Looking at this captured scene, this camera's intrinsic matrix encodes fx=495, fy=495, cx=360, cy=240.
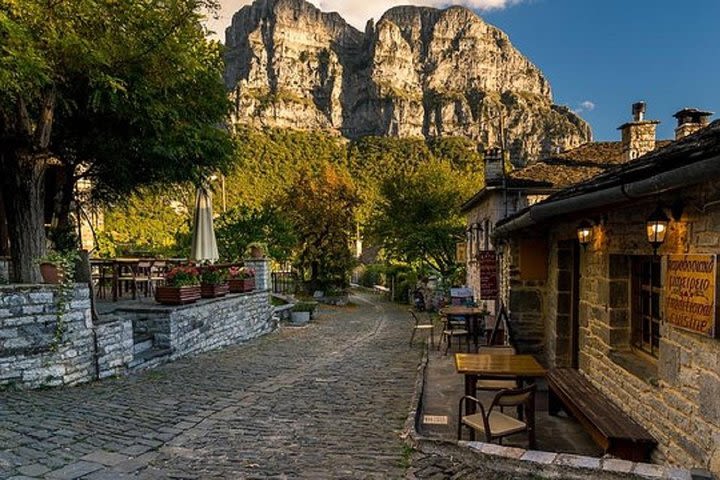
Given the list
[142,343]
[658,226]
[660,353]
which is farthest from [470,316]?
[658,226]

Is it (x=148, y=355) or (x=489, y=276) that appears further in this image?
(x=489, y=276)

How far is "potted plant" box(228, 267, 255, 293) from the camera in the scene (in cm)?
1216

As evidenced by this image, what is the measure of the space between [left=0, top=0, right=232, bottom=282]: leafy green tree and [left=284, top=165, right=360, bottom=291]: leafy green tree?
1559cm

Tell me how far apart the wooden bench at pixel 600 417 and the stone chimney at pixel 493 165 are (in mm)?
8933

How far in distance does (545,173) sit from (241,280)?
8841 mm

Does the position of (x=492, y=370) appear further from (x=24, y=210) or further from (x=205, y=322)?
(x=24, y=210)

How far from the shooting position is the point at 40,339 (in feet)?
20.4

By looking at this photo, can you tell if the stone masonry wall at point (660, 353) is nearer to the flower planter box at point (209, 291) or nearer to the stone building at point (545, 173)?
the stone building at point (545, 173)

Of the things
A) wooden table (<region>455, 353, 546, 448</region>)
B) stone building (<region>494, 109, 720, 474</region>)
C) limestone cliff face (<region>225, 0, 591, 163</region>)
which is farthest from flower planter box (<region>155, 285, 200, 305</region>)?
limestone cliff face (<region>225, 0, 591, 163</region>)

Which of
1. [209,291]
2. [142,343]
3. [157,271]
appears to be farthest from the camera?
[157,271]

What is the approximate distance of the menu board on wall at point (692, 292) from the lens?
3092 mm

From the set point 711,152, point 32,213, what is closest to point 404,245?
point 32,213

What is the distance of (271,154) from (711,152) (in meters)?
47.2

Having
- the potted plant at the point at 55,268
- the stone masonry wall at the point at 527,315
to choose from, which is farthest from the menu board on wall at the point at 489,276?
the potted plant at the point at 55,268
